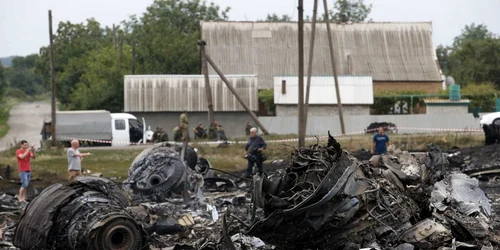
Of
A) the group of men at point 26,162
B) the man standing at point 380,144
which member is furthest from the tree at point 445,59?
the group of men at point 26,162

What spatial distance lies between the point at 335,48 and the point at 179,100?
15121 mm

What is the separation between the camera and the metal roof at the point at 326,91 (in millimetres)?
44469

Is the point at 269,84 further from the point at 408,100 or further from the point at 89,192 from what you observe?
the point at 89,192

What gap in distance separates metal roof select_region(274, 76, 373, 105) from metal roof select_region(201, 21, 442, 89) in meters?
9.40

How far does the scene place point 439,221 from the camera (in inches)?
440

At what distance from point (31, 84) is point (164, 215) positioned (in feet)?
394

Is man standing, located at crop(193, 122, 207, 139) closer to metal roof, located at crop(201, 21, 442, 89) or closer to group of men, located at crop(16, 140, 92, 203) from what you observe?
metal roof, located at crop(201, 21, 442, 89)

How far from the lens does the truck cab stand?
37.9 m

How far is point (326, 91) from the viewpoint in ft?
147

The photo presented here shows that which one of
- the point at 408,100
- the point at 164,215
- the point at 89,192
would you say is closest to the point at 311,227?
the point at 89,192

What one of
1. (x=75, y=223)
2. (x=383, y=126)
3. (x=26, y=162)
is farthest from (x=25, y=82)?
(x=75, y=223)

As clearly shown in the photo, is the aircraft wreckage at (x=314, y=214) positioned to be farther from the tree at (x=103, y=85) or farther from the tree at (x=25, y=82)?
the tree at (x=25, y=82)

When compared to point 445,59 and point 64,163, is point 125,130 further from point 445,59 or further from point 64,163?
point 445,59

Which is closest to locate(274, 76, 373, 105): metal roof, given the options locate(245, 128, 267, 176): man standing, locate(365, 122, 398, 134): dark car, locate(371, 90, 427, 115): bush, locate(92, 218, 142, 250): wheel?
locate(371, 90, 427, 115): bush
